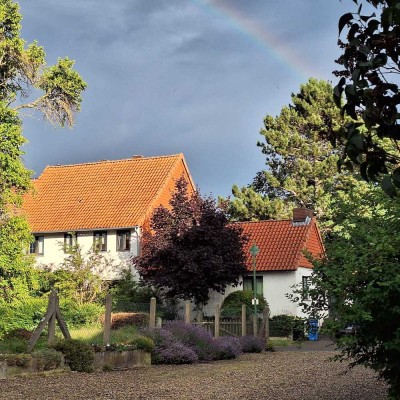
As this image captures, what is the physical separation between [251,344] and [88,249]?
1834 cm

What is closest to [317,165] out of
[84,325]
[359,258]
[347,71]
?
[84,325]

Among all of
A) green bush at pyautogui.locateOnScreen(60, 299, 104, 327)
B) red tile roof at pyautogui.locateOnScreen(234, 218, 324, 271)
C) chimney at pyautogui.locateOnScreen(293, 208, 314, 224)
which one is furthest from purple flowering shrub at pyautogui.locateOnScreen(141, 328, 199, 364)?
chimney at pyautogui.locateOnScreen(293, 208, 314, 224)

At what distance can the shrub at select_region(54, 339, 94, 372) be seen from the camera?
55.8 feet

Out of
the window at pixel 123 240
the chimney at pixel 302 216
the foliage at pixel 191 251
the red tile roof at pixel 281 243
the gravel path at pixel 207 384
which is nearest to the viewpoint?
the gravel path at pixel 207 384

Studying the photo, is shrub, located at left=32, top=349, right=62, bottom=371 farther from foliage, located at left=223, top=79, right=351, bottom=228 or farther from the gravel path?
foliage, located at left=223, top=79, right=351, bottom=228

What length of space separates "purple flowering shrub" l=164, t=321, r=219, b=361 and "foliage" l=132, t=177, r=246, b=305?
11.5m

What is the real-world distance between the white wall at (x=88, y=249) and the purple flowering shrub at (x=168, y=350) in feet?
64.6

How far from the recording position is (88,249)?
42.9m

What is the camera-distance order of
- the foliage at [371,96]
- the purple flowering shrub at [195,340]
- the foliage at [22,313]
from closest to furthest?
the foliage at [371,96], the purple flowering shrub at [195,340], the foliage at [22,313]

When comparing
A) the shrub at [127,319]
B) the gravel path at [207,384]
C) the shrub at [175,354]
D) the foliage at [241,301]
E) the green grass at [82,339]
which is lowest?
the gravel path at [207,384]

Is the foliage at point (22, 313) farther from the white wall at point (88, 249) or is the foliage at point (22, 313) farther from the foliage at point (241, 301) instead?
the white wall at point (88, 249)

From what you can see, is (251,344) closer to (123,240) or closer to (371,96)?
(123,240)

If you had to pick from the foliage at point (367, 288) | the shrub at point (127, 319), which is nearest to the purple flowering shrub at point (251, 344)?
the shrub at point (127, 319)

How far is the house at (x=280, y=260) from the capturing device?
4122 centimetres
